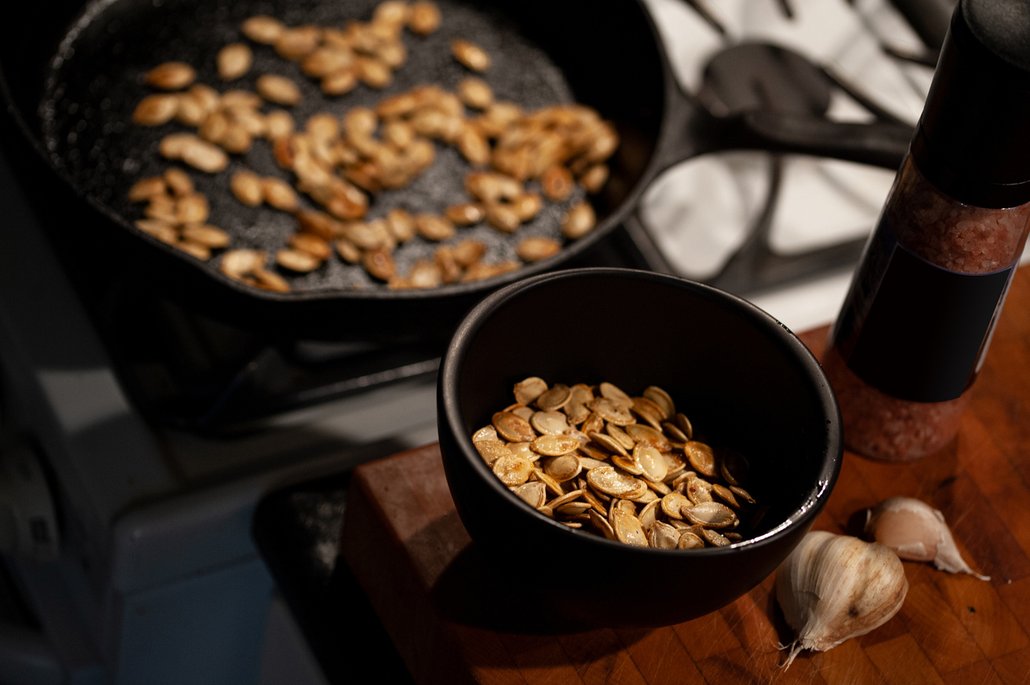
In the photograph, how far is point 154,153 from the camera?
0.79m

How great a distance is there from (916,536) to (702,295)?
6.2 inches

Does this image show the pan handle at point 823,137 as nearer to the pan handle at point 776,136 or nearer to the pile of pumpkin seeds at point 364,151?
the pan handle at point 776,136

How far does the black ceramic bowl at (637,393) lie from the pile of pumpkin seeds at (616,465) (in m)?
0.01

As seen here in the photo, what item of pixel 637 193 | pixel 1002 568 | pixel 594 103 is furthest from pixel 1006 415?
pixel 594 103

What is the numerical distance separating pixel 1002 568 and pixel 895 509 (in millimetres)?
58

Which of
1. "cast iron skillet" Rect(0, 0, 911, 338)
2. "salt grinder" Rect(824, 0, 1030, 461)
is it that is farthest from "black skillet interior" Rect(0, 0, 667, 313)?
"salt grinder" Rect(824, 0, 1030, 461)

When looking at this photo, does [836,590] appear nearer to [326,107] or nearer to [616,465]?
[616,465]

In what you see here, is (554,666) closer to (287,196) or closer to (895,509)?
(895,509)

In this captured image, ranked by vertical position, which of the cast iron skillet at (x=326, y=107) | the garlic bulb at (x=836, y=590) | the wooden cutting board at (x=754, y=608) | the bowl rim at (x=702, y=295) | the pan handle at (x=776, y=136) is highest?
the bowl rim at (x=702, y=295)

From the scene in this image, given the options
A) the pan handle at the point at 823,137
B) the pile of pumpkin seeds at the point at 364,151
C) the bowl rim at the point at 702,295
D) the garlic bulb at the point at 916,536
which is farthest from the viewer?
the pile of pumpkin seeds at the point at 364,151

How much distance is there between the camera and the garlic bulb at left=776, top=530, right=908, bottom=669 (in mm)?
470

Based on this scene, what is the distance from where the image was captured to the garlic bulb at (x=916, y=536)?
1.69ft

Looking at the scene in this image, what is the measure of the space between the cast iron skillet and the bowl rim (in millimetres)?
128

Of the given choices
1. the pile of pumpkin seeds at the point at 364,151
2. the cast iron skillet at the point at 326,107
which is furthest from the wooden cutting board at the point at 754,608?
the pile of pumpkin seeds at the point at 364,151
